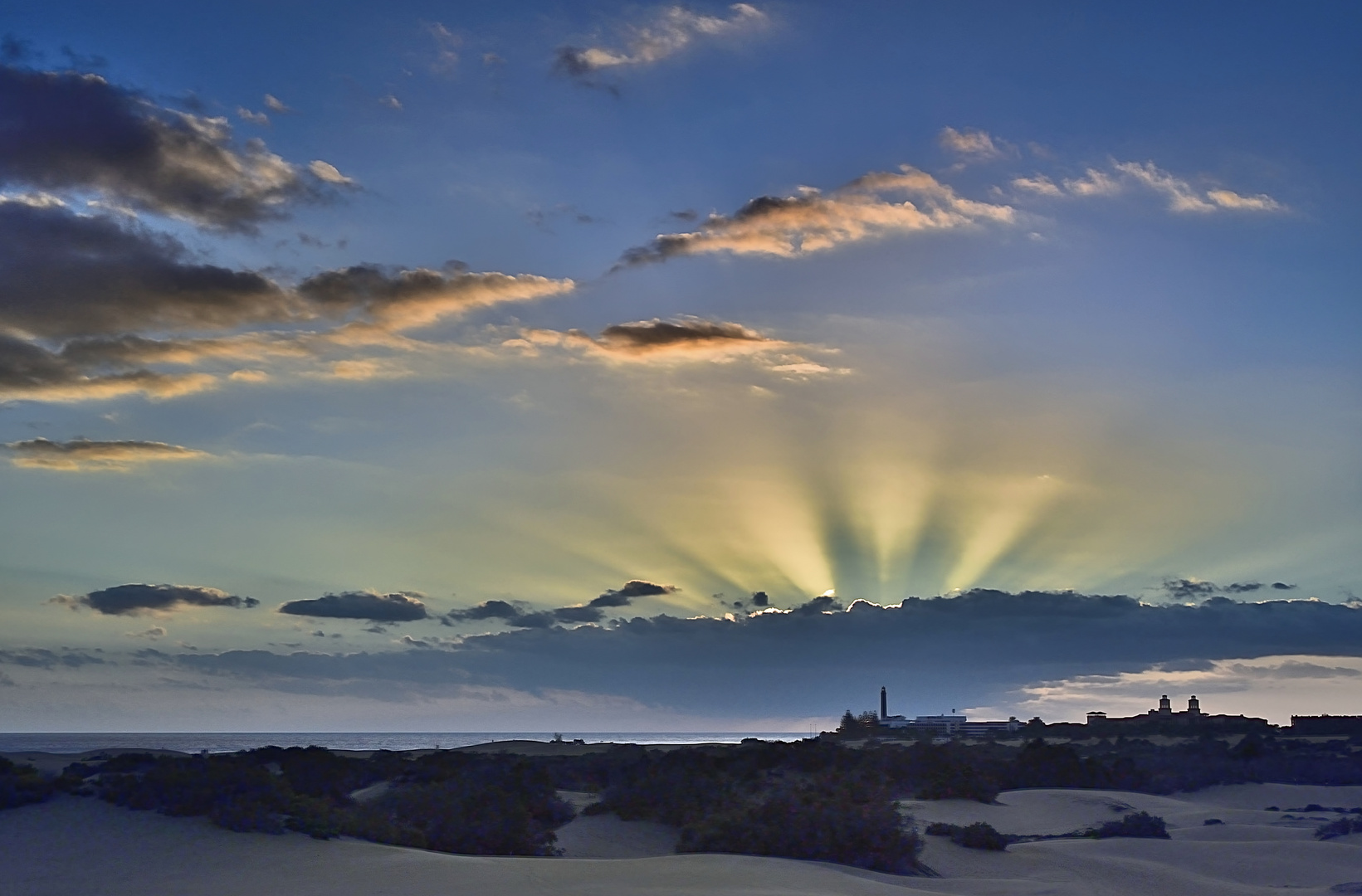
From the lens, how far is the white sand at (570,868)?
16.6 metres

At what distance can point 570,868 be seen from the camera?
1823cm

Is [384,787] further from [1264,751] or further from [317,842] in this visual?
[1264,751]

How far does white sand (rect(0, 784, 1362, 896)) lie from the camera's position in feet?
54.3

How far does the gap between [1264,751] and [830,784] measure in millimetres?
44418

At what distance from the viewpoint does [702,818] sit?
25922 mm

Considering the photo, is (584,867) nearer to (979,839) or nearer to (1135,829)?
(979,839)

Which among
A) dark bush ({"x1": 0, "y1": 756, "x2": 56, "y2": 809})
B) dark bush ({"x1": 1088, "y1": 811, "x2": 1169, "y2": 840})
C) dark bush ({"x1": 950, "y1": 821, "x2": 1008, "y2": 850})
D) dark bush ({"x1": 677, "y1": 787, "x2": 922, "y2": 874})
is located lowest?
dark bush ({"x1": 1088, "y1": 811, "x2": 1169, "y2": 840})

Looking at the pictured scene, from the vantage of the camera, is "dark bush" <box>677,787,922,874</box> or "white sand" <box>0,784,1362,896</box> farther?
"dark bush" <box>677,787,922,874</box>

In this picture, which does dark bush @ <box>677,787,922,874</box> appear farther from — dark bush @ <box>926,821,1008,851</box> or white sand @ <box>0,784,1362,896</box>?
dark bush @ <box>926,821,1008,851</box>

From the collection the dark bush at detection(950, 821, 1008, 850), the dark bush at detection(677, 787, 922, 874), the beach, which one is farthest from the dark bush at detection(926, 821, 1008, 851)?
the dark bush at detection(677, 787, 922, 874)

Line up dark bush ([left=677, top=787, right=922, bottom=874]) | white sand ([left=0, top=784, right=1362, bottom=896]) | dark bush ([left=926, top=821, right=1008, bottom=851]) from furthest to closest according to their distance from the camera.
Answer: dark bush ([left=926, top=821, right=1008, bottom=851]) → dark bush ([left=677, top=787, right=922, bottom=874]) → white sand ([left=0, top=784, right=1362, bottom=896])

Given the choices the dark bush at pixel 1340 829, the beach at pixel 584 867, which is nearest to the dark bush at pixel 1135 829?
the beach at pixel 584 867

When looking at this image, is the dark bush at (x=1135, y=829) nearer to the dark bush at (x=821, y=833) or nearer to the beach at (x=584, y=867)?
the beach at (x=584, y=867)

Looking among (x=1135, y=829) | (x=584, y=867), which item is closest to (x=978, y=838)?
(x=1135, y=829)
